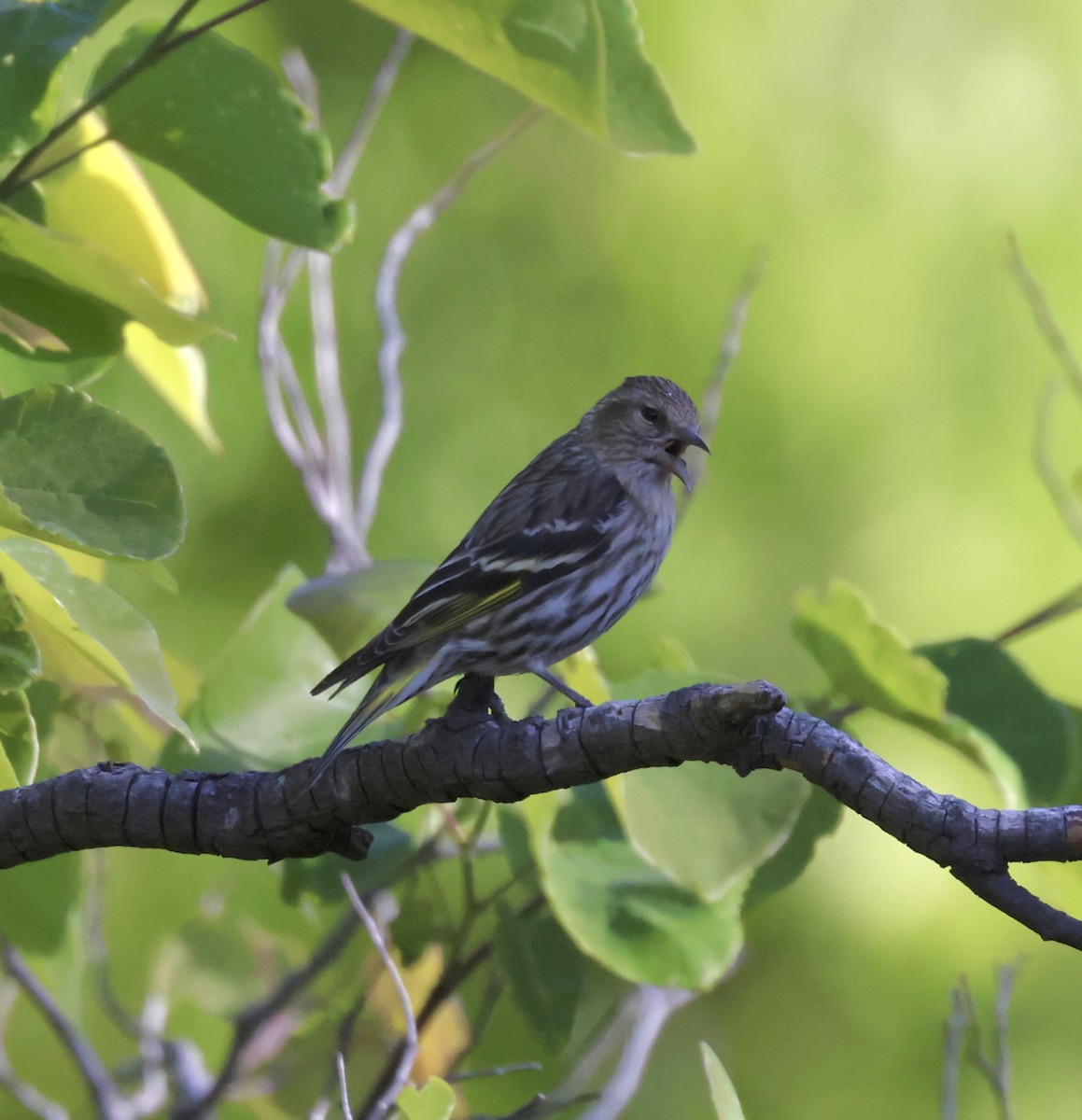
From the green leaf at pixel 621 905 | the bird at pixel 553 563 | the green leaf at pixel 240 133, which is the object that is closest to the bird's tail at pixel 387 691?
the bird at pixel 553 563

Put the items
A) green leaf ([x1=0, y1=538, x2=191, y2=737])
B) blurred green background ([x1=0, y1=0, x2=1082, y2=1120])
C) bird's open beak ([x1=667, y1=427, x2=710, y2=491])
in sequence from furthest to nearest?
blurred green background ([x1=0, y1=0, x2=1082, y2=1120])
bird's open beak ([x1=667, y1=427, x2=710, y2=491])
green leaf ([x1=0, y1=538, x2=191, y2=737])

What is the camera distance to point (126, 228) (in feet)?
6.34

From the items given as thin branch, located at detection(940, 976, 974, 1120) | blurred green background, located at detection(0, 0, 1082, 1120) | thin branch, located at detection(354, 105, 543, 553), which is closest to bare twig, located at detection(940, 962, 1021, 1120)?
thin branch, located at detection(940, 976, 974, 1120)

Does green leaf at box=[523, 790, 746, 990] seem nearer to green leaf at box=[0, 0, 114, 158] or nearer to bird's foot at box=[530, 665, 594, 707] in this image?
bird's foot at box=[530, 665, 594, 707]

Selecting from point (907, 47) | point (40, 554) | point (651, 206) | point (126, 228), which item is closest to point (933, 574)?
point (651, 206)

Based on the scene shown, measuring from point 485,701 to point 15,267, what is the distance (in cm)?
73

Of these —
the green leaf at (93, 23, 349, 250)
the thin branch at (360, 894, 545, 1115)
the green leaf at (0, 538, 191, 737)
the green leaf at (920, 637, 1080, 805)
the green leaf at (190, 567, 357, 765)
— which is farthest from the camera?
the thin branch at (360, 894, 545, 1115)

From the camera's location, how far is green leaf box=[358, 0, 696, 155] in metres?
1.48

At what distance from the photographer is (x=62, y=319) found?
5.68 ft

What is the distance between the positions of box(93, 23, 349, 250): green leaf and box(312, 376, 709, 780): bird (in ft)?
1.67

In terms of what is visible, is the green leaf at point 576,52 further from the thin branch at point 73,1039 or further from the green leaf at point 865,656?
the thin branch at point 73,1039

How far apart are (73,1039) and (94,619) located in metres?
1.17

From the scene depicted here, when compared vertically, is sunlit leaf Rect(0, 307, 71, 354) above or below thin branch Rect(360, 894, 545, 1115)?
above

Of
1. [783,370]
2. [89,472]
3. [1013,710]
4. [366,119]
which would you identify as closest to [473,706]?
[89,472]
